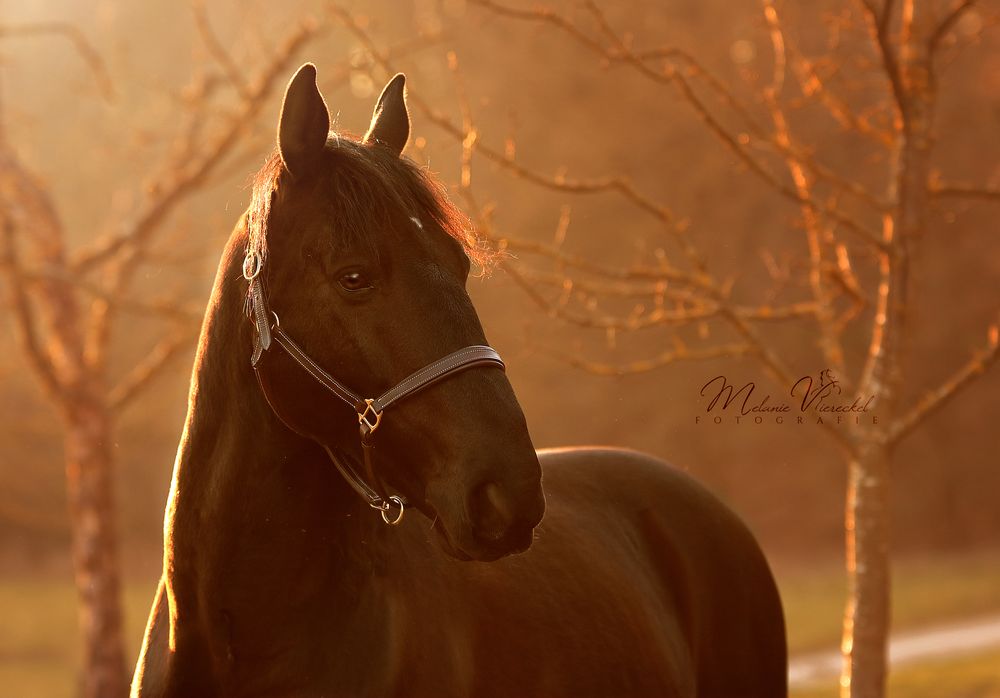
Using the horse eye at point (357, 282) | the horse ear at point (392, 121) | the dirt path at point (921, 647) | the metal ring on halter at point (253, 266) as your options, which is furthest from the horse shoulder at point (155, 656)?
the dirt path at point (921, 647)

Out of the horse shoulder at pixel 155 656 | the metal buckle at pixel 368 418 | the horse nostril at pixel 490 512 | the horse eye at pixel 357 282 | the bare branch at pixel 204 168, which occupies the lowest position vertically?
the horse shoulder at pixel 155 656

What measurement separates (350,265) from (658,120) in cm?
1689

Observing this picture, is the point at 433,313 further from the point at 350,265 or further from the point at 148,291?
the point at 148,291

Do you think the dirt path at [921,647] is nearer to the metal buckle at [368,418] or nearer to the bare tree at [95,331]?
the bare tree at [95,331]

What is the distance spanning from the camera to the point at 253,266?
2801mm

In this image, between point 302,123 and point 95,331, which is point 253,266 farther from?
point 95,331

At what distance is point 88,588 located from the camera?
29.9ft

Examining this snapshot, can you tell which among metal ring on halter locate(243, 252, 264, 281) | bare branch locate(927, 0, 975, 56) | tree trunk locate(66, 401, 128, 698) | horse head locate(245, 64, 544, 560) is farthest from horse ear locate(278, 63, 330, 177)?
tree trunk locate(66, 401, 128, 698)

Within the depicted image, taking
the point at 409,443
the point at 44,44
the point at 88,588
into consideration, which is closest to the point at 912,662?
the point at 88,588

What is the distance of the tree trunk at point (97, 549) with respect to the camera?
29.8ft

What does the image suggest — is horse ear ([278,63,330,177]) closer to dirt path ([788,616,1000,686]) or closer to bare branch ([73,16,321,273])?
bare branch ([73,16,321,273])

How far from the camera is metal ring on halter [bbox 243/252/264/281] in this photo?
2.76m

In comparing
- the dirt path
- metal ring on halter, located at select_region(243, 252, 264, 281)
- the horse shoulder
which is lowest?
the dirt path

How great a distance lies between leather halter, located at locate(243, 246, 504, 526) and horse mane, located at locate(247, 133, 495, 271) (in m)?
0.13
